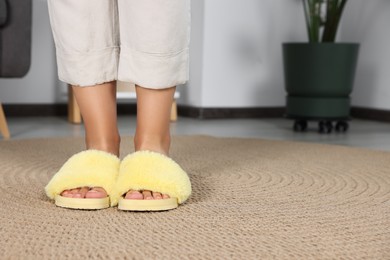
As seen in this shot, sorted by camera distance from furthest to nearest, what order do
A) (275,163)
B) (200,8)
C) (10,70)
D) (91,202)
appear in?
(200,8) → (10,70) → (275,163) → (91,202)

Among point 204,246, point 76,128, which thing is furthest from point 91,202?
point 76,128

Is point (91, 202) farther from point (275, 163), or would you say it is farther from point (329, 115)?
point (329, 115)

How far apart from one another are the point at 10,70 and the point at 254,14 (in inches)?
57.9

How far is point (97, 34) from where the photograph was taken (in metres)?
0.94

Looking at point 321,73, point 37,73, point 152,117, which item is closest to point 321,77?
point 321,73

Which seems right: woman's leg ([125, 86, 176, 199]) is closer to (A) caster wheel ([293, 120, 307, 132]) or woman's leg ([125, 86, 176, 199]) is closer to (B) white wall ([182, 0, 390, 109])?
(A) caster wheel ([293, 120, 307, 132])

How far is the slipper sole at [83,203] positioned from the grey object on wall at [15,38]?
3.36 ft

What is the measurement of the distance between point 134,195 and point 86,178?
0.27ft

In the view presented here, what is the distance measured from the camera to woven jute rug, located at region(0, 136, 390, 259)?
2.27 feet

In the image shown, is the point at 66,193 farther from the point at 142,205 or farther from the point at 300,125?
the point at 300,125

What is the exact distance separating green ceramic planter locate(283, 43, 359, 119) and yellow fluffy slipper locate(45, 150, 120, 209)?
1508 millimetres

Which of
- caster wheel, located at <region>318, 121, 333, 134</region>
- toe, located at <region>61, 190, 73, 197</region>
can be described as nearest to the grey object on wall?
toe, located at <region>61, 190, 73, 197</region>

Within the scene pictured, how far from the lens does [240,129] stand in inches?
96.7

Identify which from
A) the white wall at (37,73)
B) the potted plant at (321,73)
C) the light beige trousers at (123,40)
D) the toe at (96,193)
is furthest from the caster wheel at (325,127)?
the toe at (96,193)
